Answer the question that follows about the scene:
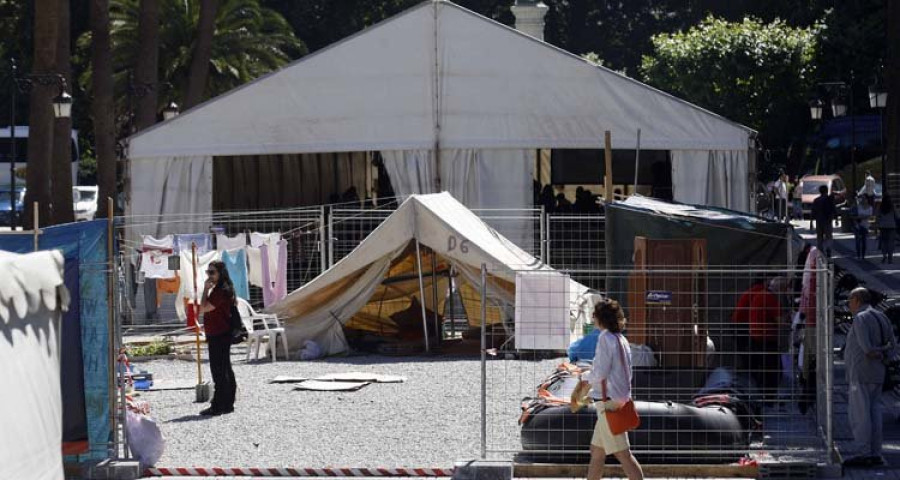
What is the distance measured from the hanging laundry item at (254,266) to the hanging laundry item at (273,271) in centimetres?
6

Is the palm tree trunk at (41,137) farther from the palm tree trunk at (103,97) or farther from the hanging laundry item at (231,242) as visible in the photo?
the hanging laundry item at (231,242)

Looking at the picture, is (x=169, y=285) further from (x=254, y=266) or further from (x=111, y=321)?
(x=111, y=321)

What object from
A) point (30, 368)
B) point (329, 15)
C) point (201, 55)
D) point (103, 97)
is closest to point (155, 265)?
point (30, 368)

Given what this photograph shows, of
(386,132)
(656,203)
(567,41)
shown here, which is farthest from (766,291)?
(567,41)

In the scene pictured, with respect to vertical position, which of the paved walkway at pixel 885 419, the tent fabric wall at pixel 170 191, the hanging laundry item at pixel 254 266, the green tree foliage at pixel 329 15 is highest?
the green tree foliage at pixel 329 15

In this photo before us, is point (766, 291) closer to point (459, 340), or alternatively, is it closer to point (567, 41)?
point (459, 340)

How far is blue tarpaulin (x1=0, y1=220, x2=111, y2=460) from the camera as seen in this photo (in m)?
10.9

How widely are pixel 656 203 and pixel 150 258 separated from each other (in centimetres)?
785

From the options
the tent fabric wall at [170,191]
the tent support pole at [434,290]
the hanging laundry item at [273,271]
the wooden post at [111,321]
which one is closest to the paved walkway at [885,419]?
the tent support pole at [434,290]

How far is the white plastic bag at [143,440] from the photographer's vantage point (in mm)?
11234

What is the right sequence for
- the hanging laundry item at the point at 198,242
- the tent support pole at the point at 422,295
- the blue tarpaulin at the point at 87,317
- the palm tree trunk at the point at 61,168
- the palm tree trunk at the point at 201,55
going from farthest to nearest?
the palm tree trunk at the point at 201,55 < the palm tree trunk at the point at 61,168 < the hanging laundry item at the point at 198,242 < the tent support pole at the point at 422,295 < the blue tarpaulin at the point at 87,317

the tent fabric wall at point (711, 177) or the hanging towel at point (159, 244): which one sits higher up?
the tent fabric wall at point (711, 177)

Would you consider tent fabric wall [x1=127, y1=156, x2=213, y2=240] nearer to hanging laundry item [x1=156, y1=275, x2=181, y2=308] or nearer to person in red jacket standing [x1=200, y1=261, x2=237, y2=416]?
hanging laundry item [x1=156, y1=275, x2=181, y2=308]

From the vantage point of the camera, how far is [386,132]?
79.4 feet
